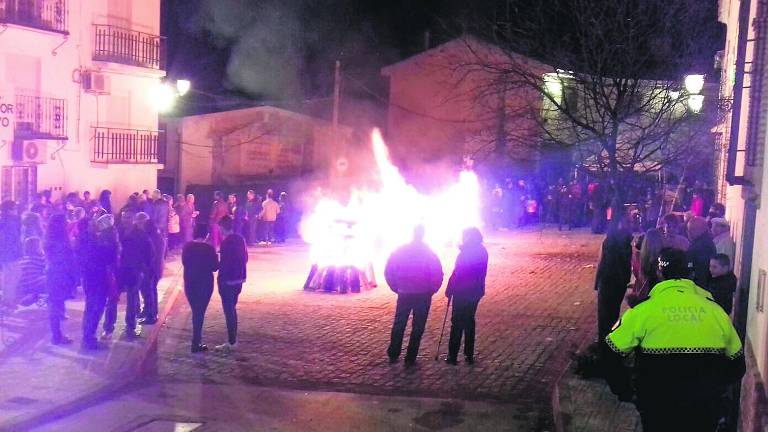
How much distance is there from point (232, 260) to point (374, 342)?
2355 millimetres

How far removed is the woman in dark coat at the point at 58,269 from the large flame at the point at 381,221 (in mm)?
4708

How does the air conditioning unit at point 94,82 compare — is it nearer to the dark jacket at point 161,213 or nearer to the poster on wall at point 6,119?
the poster on wall at point 6,119

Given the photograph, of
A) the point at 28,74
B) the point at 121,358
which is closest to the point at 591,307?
the point at 121,358

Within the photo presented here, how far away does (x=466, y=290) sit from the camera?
34.3 ft

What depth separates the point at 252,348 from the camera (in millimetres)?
11180

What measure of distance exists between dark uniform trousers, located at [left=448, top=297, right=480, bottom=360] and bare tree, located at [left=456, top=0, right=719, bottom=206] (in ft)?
8.47

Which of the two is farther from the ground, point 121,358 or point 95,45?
point 95,45

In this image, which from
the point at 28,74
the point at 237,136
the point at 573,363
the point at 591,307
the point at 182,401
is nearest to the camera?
the point at 182,401

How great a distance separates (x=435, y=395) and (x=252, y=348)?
313 centimetres

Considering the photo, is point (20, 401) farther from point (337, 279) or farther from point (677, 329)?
point (337, 279)

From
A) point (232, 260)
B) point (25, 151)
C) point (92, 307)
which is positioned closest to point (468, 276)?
point (232, 260)

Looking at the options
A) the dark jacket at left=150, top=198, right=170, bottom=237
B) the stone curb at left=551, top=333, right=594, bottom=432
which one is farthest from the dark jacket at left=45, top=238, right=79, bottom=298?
the dark jacket at left=150, top=198, right=170, bottom=237

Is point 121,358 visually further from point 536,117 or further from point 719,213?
point 719,213

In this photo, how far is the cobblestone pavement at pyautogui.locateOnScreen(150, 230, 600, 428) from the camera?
31.2 feet
